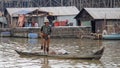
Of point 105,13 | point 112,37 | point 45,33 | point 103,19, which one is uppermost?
point 105,13

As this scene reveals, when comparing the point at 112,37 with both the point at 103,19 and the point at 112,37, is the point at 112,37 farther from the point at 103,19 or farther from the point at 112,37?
the point at 103,19

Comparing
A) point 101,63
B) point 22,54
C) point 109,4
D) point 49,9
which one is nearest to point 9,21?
point 49,9

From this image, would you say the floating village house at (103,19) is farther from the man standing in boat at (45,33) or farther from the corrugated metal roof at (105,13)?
the man standing in boat at (45,33)

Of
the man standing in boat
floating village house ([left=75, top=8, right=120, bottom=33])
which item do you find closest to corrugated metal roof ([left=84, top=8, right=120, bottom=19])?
floating village house ([left=75, top=8, right=120, bottom=33])

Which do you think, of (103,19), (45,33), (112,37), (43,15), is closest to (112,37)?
(112,37)

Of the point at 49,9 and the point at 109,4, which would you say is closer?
the point at 49,9

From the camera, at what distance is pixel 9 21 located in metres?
51.1

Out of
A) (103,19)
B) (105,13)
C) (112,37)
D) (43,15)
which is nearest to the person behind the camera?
(112,37)

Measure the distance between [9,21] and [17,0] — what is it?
14853 mm

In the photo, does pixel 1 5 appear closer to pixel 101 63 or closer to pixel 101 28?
pixel 101 28

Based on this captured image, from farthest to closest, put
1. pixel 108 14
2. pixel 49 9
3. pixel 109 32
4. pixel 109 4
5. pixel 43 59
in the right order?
pixel 109 4 → pixel 49 9 → pixel 108 14 → pixel 109 32 → pixel 43 59

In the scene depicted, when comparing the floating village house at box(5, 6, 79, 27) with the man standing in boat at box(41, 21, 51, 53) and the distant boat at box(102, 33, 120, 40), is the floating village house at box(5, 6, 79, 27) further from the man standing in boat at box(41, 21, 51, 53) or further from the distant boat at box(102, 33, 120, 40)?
the man standing in boat at box(41, 21, 51, 53)

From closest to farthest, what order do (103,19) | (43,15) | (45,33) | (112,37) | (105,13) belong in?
(45,33) → (112,37) → (103,19) → (105,13) → (43,15)

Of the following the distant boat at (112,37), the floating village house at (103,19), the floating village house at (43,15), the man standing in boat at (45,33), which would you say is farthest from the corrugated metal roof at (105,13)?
the man standing in boat at (45,33)
